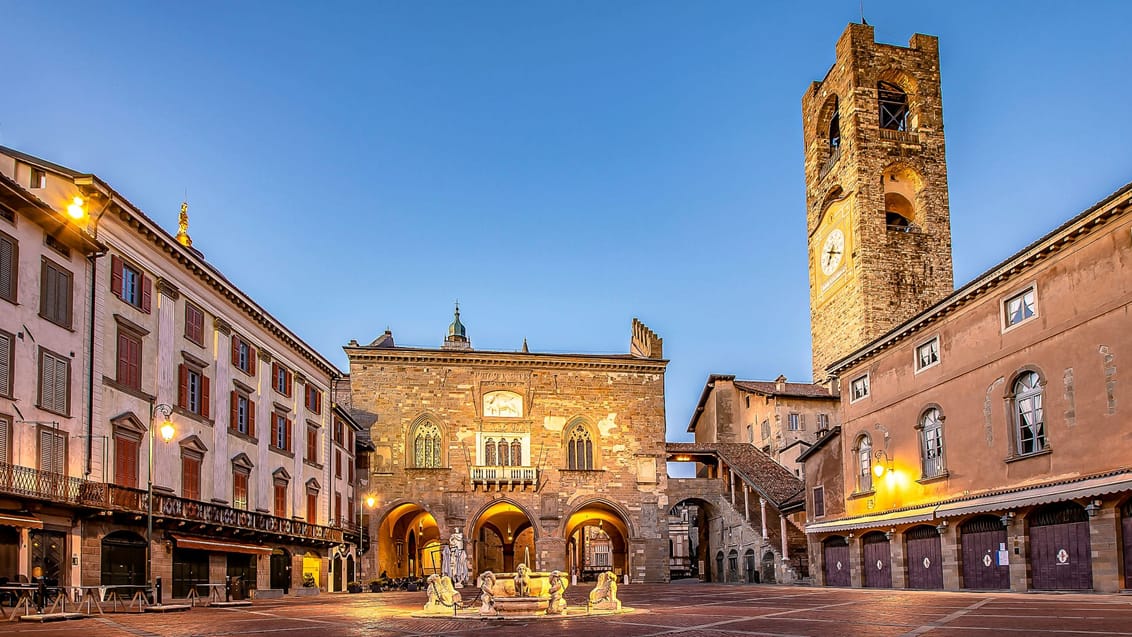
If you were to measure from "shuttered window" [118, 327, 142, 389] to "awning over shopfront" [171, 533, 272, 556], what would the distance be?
4.83 meters

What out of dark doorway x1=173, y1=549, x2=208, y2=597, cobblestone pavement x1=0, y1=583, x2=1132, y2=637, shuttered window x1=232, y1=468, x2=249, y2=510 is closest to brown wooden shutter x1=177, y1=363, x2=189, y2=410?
dark doorway x1=173, y1=549, x2=208, y2=597

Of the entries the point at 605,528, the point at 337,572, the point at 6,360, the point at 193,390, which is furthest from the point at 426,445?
the point at 6,360

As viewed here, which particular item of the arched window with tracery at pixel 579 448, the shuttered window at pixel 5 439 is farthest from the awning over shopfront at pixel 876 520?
the shuttered window at pixel 5 439

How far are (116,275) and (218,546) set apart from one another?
946 cm

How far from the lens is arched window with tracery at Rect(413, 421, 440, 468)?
2056 inches

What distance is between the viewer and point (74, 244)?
24.6m

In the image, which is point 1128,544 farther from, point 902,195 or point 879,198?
point 902,195

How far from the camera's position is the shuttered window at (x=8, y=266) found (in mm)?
22016

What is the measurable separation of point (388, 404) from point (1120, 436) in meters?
36.9

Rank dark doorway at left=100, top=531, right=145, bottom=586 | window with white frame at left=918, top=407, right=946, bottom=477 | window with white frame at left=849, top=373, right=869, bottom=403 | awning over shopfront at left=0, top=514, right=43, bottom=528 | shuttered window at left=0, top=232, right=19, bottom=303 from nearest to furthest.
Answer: awning over shopfront at left=0, top=514, right=43, bottom=528
shuttered window at left=0, top=232, right=19, bottom=303
dark doorway at left=100, top=531, right=145, bottom=586
window with white frame at left=918, top=407, right=946, bottom=477
window with white frame at left=849, top=373, right=869, bottom=403

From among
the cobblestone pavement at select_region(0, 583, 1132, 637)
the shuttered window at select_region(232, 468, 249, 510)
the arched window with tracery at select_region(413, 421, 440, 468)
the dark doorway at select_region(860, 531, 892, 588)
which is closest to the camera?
the cobblestone pavement at select_region(0, 583, 1132, 637)

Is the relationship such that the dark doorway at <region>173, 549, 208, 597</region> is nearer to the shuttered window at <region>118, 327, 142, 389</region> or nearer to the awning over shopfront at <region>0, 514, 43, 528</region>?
the shuttered window at <region>118, 327, 142, 389</region>

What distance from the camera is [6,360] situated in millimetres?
21844

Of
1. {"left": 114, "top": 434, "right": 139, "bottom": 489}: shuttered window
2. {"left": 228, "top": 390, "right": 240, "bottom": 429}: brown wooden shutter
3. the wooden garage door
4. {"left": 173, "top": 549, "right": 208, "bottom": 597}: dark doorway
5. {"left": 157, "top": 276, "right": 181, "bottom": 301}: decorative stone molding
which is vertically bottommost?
the wooden garage door
